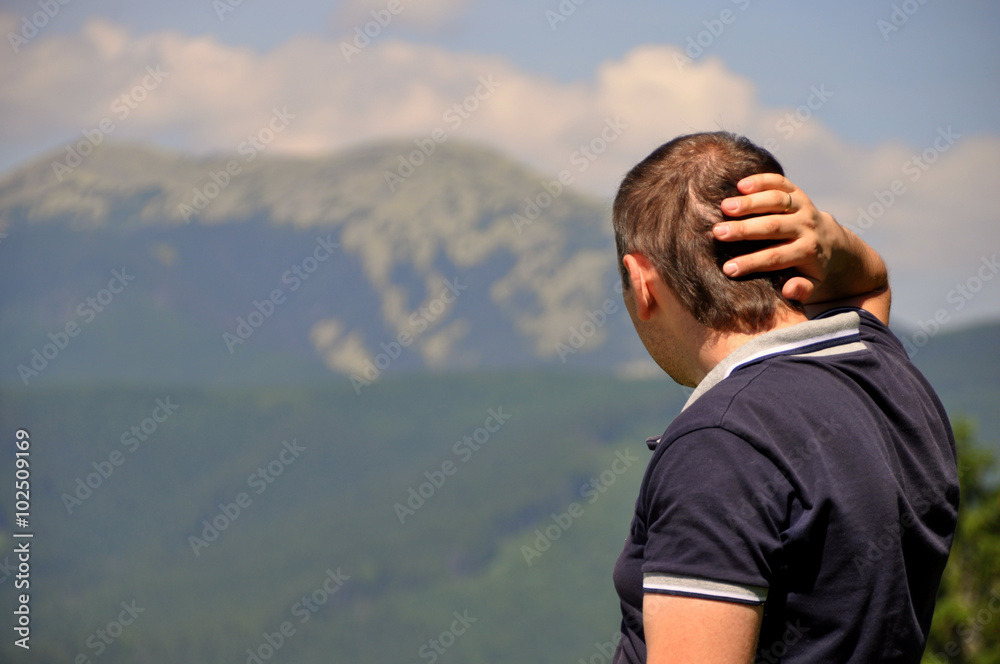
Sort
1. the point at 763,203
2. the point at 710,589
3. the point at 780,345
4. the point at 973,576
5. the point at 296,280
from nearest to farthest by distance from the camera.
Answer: the point at 710,589, the point at 780,345, the point at 763,203, the point at 973,576, the point at 296,280

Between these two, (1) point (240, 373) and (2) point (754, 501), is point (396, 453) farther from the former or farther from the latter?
(2) point (754, 501)

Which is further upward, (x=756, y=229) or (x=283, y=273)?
(x=756, y=229)

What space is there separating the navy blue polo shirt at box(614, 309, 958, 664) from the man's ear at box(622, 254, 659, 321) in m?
0.21

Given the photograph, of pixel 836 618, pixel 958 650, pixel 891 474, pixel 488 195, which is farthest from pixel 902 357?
pixel 488 195

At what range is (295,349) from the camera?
204 ft

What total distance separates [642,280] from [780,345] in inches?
11.4

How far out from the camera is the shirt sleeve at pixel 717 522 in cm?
117

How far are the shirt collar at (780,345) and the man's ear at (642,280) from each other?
0.63ft

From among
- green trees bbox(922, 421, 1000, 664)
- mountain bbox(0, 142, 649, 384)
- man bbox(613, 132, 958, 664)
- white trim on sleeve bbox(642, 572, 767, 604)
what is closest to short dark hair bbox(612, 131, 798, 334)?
man bbox(613, 132, 958, 664)

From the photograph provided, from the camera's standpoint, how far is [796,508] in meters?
1.23

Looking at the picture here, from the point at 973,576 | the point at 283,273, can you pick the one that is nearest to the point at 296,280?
the point at 283,273

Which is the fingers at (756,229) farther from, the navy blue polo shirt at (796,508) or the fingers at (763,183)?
the navy blue polo shirt at (796,508)

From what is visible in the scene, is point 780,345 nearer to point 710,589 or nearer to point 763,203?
point 763,203

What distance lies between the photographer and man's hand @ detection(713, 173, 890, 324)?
1466 millimetres
